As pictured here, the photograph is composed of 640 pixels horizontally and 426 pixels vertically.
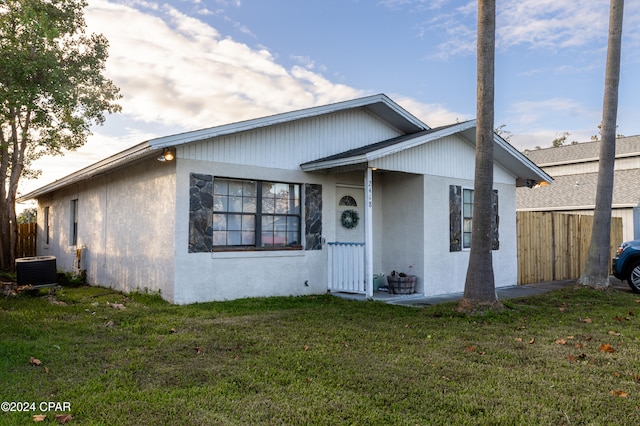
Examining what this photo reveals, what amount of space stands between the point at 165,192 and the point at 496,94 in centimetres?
641

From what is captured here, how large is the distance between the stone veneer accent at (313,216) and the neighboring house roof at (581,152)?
18.8 m

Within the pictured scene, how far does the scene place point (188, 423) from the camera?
132 inches

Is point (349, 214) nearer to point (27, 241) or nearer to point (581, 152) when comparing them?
point (27, 241)

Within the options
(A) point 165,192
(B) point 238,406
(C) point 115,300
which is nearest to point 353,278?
(A) point 165,192

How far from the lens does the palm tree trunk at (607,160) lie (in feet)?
36.0

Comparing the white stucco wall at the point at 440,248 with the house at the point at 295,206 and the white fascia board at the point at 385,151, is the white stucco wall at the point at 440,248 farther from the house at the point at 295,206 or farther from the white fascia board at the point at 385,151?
the white fascia board at the point at 385,151

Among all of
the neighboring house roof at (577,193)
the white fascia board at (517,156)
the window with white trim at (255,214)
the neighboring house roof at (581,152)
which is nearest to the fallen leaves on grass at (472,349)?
the window with white trim at (255,214)

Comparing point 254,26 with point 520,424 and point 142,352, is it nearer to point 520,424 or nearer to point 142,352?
point 142,352

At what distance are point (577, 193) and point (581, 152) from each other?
3256 millimetres

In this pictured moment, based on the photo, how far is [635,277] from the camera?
1102 centimetres

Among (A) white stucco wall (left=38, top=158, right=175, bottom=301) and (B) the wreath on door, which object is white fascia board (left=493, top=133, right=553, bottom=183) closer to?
(B) the wreath on door

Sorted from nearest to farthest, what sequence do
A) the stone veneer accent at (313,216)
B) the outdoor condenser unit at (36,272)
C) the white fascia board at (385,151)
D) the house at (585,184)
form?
the white fascia board at (385,151), the outdoor condenser unit at (36,272), the stone veneer accent at (313,216), the house at (585,184)

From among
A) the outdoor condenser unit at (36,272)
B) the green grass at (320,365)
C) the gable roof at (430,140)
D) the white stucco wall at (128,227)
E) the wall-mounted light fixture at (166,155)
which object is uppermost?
the gable roof at (430,140)

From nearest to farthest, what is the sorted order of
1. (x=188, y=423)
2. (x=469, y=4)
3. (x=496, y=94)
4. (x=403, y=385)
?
(x=188, y=423) → (x=403, y=385) → (x=496, y=94) → (x=469, y=4)
